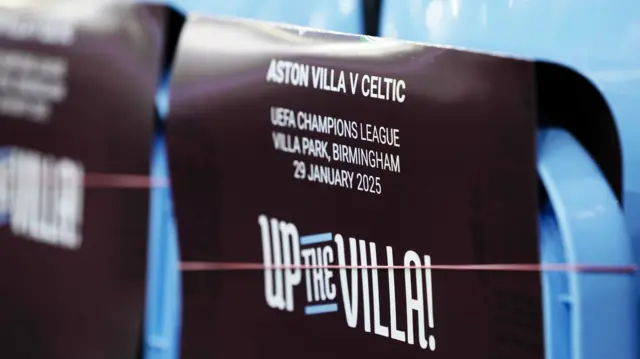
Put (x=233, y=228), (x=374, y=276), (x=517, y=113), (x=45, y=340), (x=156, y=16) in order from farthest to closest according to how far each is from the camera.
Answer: (x=45, y=340)
(x=156, y=16)
(x=233, y=228)
(x=374, y=276)
(x=517, y=113)

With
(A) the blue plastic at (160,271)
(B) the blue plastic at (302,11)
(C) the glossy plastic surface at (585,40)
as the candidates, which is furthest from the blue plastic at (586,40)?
(A) the blue plastic at (160,271)

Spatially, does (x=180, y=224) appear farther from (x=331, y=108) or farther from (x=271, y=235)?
(x=331, y=108)

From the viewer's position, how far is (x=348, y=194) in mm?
923

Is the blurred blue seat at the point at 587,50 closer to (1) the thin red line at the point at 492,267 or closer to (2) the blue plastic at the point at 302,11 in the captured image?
(1) the thin red line at the point at 492,267

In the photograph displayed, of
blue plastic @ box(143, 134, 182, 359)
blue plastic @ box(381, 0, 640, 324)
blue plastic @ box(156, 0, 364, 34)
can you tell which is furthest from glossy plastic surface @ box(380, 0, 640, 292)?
blue plastic @ box(143, 134, 182, 359)

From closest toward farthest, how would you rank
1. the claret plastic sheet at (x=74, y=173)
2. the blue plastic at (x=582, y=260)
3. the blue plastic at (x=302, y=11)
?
1. the blue plastic at (x=582, y=260)
2. the blue plastic at (x=302, y=11)
3. the claret plastic sheet at (x=74, y=173)

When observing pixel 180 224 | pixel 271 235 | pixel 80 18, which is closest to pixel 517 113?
pixel 271 235

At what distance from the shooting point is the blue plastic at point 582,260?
745 mm

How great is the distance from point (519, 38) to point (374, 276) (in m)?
0.26

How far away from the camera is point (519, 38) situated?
86cm

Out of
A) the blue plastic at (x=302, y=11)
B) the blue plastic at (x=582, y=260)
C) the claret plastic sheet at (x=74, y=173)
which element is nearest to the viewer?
the blue plastic at (x=582, y=260)

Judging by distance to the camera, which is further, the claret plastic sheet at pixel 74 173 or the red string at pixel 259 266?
the claret plastic sheet at pixel 74 173

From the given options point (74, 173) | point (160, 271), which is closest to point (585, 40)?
point (160, 271)

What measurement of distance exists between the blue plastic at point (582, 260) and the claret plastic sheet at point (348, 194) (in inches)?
0.6
